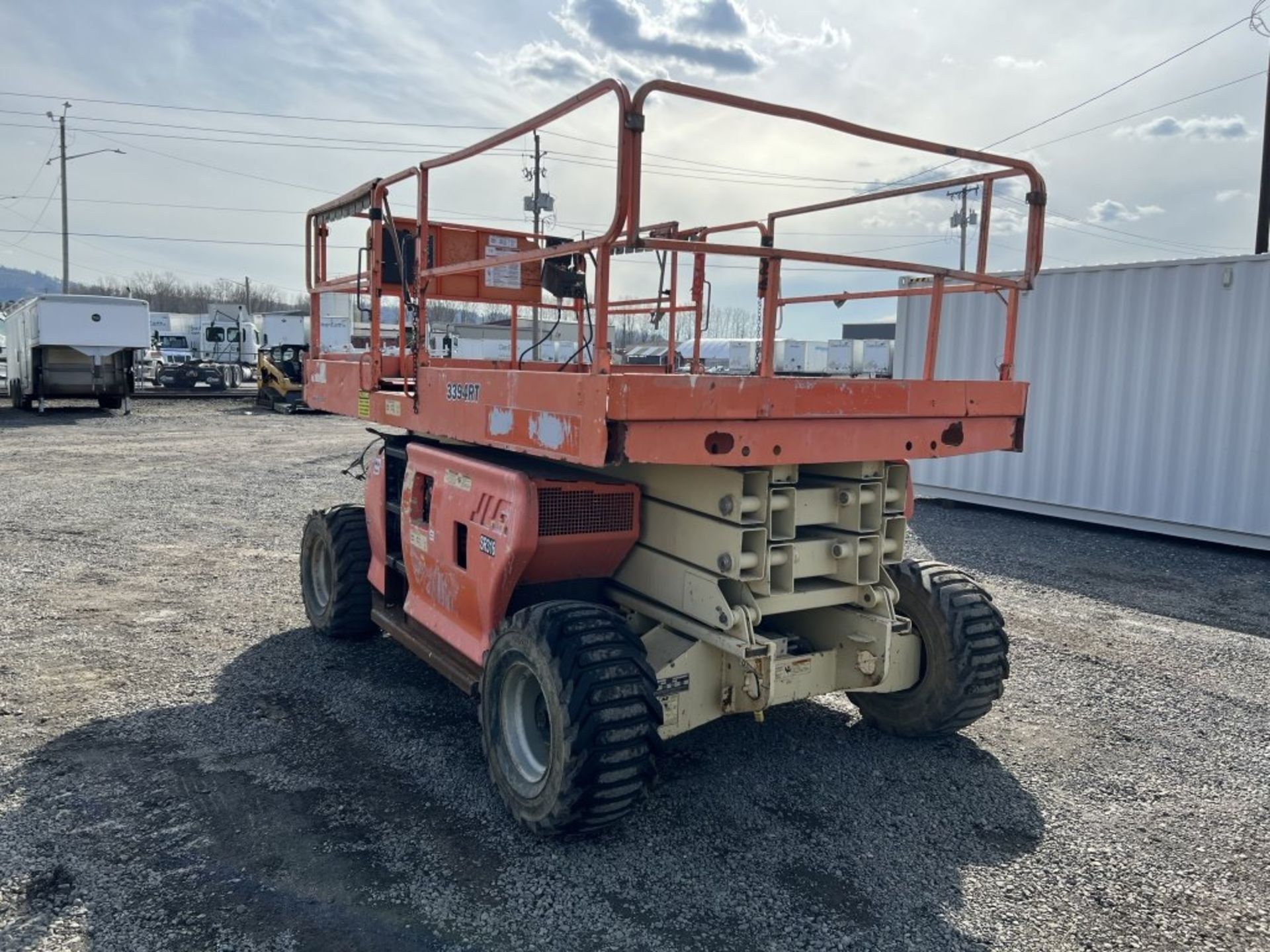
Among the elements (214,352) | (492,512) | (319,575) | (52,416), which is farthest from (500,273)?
(214,352)

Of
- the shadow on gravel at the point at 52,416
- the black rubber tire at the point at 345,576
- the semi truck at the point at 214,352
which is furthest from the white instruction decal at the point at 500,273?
the semi truck at the point at 214,352

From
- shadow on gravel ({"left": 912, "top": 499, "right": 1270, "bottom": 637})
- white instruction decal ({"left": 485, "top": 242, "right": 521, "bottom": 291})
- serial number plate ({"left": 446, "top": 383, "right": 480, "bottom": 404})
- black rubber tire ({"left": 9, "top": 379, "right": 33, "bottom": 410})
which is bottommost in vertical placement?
shadow on gravel ({"left": 912, "top": 499, "right": 1270, "bottom": 637})

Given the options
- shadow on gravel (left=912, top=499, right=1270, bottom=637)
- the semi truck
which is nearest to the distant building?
the semi truck

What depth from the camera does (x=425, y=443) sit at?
18.4 ft

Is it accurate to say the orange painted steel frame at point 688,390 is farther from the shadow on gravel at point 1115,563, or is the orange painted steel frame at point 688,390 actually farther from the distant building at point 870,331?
the distant building at point 870,331

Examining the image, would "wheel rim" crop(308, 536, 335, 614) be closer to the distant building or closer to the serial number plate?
the serial number plate

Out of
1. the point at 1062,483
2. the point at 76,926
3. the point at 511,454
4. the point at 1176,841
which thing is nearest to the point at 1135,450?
the point at 1062,483

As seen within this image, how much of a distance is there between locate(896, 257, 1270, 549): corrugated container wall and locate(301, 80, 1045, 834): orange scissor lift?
6.57 metres

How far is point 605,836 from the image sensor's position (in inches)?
155

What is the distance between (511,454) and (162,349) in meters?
41.6

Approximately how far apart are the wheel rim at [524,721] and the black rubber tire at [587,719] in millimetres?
98

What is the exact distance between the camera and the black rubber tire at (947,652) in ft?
15.3

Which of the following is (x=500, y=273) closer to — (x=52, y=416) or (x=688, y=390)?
(x=688, y=390)

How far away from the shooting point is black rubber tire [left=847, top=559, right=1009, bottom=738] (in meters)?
4.65
